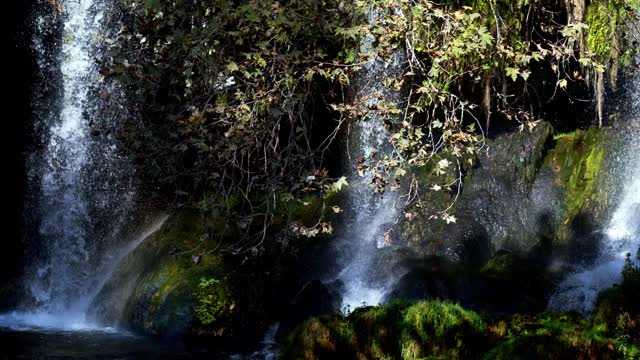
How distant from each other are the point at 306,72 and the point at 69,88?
556 inches

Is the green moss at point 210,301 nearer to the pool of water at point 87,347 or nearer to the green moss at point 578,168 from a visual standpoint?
the pool of water at point 87,347

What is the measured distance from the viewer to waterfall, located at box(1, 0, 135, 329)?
17.3 m

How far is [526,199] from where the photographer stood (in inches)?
610

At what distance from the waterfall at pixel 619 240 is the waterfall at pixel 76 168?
33.4 ft

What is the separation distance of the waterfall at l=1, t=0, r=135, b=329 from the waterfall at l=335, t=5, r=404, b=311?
5.64 meters

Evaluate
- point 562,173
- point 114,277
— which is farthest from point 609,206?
point 114,277

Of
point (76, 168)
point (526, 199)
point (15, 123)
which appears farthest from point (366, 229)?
point (15, 123)

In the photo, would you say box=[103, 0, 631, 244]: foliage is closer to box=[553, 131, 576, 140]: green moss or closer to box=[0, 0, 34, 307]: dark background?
box=[553, 131, 576, 140]: green moss

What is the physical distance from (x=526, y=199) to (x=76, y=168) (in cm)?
1106

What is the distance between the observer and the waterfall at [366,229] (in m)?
13.0

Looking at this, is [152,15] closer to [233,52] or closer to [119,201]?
[233,52]

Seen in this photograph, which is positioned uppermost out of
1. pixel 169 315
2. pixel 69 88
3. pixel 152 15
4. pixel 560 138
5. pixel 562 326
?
pixel 69 88

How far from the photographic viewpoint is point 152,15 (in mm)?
7039

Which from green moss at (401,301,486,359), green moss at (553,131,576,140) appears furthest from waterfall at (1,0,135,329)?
green moss at (401,301,486,359)
